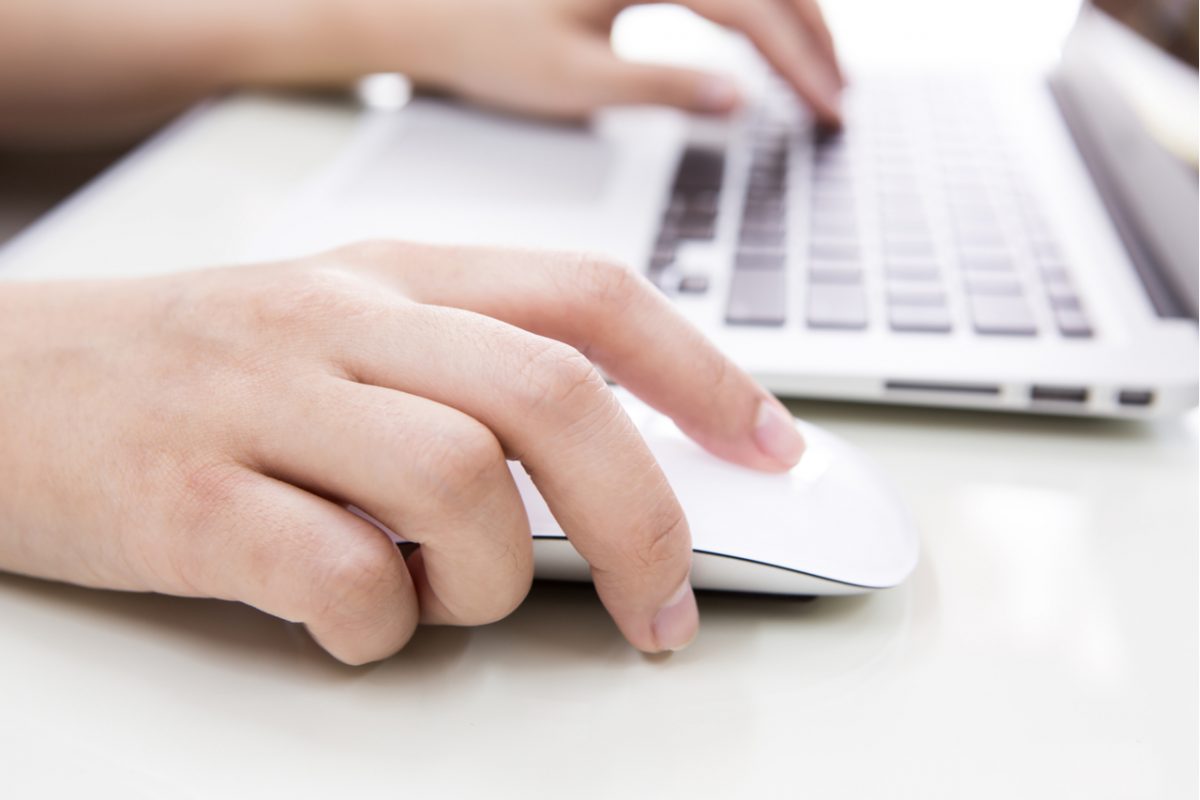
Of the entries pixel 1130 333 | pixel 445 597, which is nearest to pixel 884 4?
pixel 1130 333

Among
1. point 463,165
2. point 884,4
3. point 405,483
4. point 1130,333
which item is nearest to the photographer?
point 405,483

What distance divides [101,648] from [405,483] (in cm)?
13

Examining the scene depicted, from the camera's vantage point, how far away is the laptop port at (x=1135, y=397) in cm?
44

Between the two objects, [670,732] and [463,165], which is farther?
[463,165]

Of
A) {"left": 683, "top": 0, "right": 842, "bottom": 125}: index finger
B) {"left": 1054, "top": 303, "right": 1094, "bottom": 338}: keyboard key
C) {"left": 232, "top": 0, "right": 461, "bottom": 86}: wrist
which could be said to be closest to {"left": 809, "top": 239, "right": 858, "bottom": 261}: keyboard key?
{"left": 1054, "top": 303, "right": 1094, "bottom": 338}: keyboard key

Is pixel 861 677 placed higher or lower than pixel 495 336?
lower

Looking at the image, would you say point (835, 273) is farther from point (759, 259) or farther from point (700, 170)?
point (700, 170)

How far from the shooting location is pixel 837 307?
48 centimetres

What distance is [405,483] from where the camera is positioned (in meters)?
0.30

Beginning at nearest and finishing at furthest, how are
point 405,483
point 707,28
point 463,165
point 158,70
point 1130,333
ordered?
point 405,483 → point 1130,333 → point 463,165 → point 158,70 → point 707,28

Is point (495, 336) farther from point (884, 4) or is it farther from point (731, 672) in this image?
point (884, 4)

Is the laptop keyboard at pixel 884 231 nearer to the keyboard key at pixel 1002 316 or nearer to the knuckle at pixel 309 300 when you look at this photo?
the keyboard key at pixel 1002 316

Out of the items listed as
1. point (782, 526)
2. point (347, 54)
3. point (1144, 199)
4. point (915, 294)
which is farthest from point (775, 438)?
point (347, 54)

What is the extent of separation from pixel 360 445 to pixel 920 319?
275 millimetres
